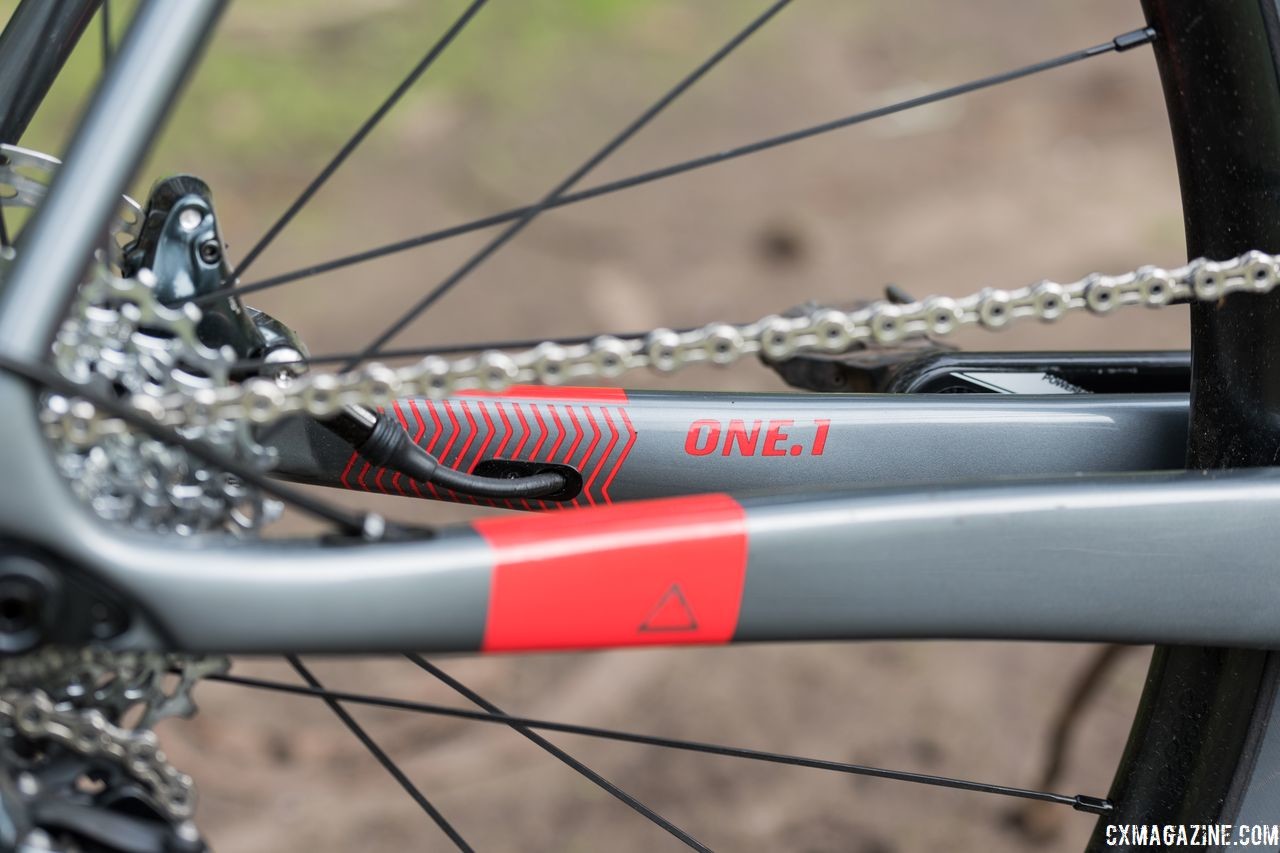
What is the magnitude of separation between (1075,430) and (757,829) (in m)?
0.76

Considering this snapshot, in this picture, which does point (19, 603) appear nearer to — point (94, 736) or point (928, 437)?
point (94, 736)

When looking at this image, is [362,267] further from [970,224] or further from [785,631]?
[785,631]

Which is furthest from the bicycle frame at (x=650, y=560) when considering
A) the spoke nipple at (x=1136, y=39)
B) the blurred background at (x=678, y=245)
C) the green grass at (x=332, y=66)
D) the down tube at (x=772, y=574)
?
the green grass at (x=332, y=66)

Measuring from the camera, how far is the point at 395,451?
2.09 ft

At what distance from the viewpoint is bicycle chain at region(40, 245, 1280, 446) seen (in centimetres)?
51

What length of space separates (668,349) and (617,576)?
0.33ft

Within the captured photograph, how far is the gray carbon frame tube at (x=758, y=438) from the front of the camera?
0.72 metres

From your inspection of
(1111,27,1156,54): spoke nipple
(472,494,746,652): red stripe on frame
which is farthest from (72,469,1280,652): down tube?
(1111,27,1156,54): spoke nipple

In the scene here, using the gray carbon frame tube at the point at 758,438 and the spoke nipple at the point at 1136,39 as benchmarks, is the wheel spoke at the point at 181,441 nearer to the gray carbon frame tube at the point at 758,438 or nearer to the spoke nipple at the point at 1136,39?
the gray carbon frame tube at the point at 758,438

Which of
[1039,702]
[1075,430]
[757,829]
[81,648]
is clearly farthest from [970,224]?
[81,648]

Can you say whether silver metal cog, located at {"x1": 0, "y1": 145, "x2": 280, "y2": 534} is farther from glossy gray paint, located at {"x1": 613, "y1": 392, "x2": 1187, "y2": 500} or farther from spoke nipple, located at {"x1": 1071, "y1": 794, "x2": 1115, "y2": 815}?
spoke nipple, located at {"x1": 1071, "y1": 794, "x2": 1115, "y2": 815}

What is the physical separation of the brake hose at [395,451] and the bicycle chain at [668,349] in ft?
0.13

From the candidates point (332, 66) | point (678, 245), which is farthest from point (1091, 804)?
point (332, 66)

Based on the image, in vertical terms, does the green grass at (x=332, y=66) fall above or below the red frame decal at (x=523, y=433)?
above
